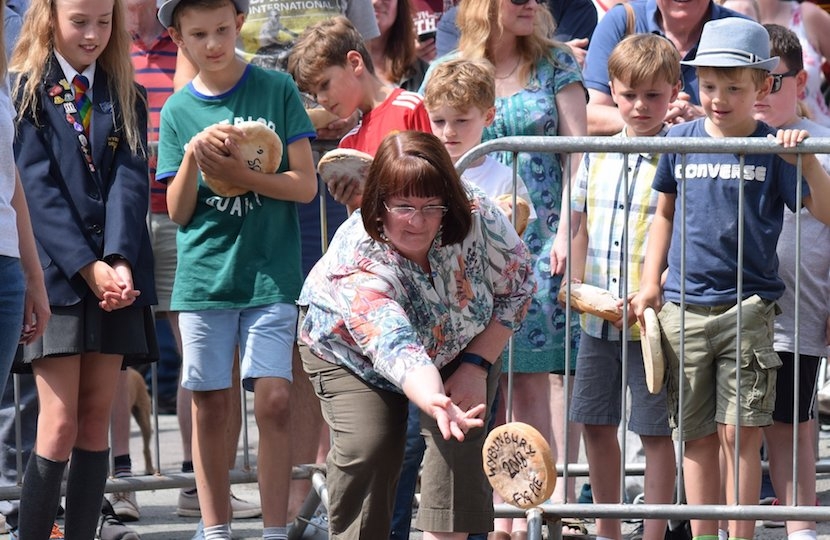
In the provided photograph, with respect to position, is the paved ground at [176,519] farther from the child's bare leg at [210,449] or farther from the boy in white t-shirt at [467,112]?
the boy in white t-shirt at [467,112]

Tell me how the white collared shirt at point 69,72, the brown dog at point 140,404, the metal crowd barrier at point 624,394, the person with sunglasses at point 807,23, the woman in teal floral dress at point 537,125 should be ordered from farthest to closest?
the person with sunglasses at point 807,23 < the brown dog at point 140,404 < the woman in teal floral dress at point 537,125 < the white collared shirt at point 69,72 < the metal crowd barrier at point 624,394

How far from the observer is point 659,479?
16.9 ft

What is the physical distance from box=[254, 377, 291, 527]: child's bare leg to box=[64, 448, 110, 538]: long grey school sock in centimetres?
55

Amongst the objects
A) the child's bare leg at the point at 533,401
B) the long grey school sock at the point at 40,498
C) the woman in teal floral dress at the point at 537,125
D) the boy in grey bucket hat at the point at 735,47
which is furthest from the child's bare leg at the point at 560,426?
the long grey school sock at the point at 40,498

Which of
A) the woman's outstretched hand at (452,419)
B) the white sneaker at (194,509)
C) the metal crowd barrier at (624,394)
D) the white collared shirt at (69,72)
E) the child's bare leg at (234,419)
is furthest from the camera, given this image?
the white sneaker at (194,509)

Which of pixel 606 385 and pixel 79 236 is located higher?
pixel 79 236

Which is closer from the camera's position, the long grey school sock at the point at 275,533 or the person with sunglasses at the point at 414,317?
the person with sunglasses at the point at 414,317

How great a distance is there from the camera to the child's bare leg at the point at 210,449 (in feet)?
16.8

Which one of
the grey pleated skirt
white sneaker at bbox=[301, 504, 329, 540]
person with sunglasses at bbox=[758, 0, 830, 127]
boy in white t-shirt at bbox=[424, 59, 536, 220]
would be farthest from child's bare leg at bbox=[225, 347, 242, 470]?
person with sunglasses at bbox=[758, 0, 830, 127]

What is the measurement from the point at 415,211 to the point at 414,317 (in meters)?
0.32

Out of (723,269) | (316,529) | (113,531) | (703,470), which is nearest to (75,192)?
(113,531)

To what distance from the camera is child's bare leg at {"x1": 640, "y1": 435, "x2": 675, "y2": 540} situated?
5.15 meters

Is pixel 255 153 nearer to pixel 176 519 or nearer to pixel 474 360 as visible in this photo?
pixel 474 360

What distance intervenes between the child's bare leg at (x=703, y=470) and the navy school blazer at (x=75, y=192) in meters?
1.89
